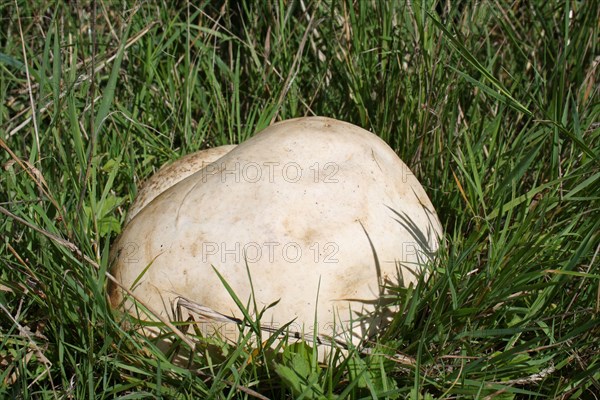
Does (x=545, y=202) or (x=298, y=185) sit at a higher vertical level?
(x=298, y=185)

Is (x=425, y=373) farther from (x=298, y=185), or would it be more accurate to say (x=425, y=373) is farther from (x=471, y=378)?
(x=298, y=185)

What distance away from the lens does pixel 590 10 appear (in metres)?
2.64

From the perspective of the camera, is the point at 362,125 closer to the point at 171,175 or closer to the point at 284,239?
the point at 171,175

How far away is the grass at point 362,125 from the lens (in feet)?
5.82

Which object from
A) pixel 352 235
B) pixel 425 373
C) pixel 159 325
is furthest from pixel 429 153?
pixel 159 325

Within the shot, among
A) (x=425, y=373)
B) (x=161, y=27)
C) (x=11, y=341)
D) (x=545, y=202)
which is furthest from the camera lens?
(x=161, y=27)

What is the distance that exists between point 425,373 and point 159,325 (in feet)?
2.09

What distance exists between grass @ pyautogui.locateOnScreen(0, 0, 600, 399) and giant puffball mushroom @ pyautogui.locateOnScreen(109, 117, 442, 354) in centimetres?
9

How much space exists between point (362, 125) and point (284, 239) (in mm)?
910

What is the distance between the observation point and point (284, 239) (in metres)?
1.77

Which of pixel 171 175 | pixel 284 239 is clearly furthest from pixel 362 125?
pixel 284 239

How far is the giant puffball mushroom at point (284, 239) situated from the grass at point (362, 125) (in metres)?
0.09

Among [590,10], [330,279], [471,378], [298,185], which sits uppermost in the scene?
[590,10]

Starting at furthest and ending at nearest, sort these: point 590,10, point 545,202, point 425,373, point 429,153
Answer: point 590,10, point 429,153, point 545,202, point 425,373
